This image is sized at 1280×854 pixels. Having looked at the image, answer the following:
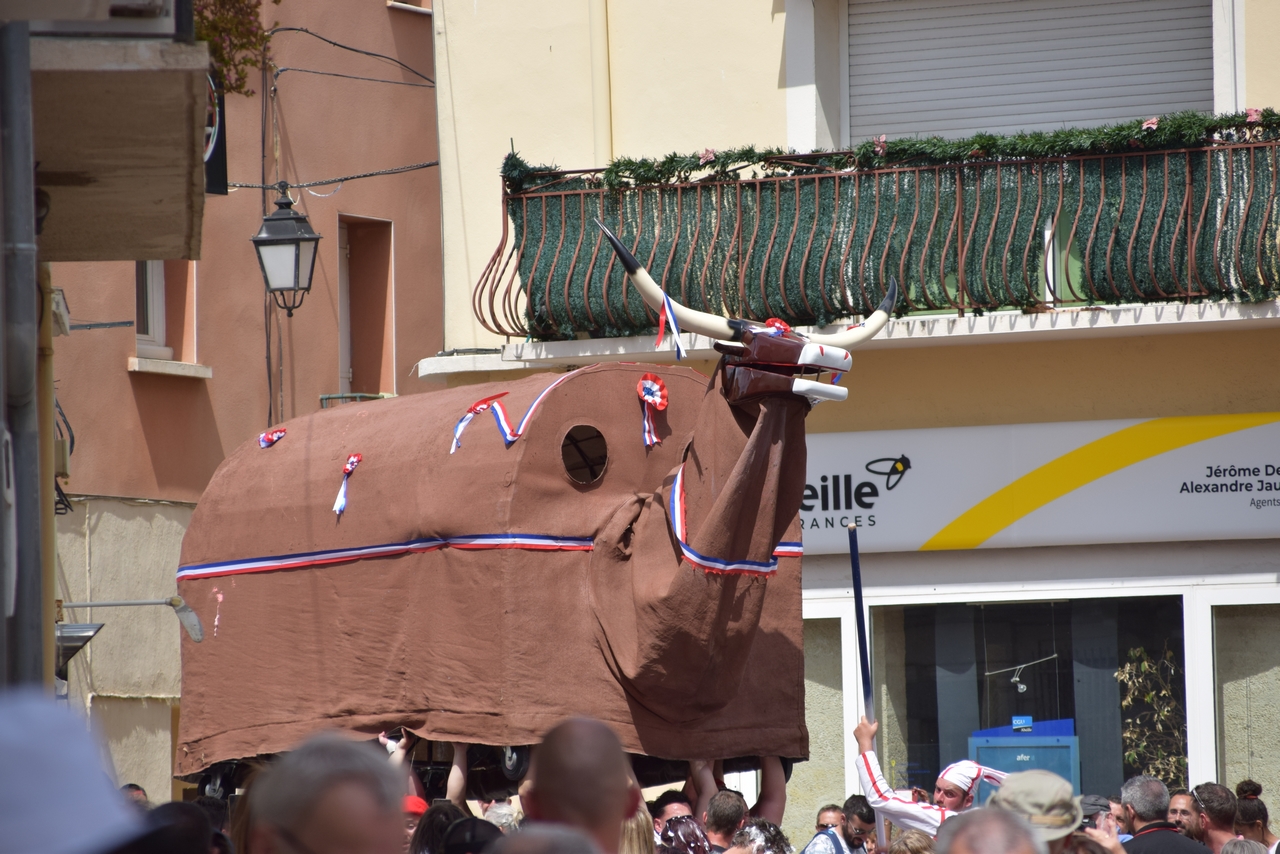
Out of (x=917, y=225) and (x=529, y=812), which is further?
(x=917, y=225)

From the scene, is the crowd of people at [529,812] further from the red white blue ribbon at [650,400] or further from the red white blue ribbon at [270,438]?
the red white blue ribbon at [270,438]

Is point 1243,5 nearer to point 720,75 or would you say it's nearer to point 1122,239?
point 1122,239

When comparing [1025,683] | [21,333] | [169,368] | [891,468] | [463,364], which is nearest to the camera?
[21,333]

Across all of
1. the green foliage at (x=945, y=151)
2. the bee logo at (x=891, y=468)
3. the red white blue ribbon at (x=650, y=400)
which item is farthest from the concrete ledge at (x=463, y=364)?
the red white blue ribbon at (x=650, y=400)

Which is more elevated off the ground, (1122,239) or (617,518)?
(1122,239)

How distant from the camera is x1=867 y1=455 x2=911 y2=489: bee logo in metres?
13.1

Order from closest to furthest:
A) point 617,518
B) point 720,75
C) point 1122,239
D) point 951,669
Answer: point 617,518 < point 1122,239 < point 951,669 < point 720,75

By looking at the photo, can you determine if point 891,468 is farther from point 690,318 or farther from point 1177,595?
point 690,318

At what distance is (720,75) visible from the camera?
46.6 ft

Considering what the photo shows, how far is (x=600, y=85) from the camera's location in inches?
567

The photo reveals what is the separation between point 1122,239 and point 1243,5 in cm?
212

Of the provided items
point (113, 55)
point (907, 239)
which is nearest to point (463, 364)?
point (907, 239)

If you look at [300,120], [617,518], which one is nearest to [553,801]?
[617,518]

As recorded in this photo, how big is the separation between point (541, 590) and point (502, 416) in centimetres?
98
